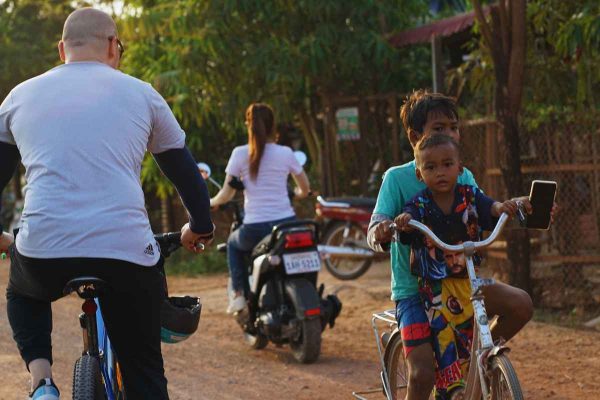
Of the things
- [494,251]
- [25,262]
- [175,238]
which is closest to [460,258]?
[175,238]

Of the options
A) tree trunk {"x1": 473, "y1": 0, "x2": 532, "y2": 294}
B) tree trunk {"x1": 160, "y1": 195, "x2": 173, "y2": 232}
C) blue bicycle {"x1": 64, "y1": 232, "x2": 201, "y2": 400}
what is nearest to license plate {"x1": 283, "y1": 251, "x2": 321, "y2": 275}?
tree trunk {"x1": 473, "y1": 0, "x2": 532, "y2": 294}

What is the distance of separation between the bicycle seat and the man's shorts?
1.38m

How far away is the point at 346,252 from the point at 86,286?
30.6ft

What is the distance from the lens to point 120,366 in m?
4.04

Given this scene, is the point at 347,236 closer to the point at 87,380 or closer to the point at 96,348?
the point at 96,348

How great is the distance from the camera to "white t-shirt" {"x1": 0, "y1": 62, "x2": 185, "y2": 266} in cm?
370

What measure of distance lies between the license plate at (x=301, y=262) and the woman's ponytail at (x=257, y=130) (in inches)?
27.0

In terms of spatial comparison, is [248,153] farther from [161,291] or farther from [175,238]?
[161,291]

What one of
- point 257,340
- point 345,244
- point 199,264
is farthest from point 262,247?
point 199,264

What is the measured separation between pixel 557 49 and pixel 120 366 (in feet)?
24.5

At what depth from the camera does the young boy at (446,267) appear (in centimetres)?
454

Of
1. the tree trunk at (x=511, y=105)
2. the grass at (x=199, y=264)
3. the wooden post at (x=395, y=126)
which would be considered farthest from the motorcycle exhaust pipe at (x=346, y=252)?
the tree trunk at (x=511, y=105)

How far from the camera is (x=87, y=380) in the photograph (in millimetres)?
3859

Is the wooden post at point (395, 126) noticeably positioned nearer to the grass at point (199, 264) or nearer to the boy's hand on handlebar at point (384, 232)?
the grass at point (199, 264)
